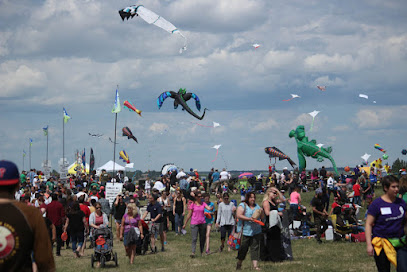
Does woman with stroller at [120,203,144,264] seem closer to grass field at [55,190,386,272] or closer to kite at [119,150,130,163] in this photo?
grass field at [55,190,386,272]

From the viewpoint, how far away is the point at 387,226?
7.42m

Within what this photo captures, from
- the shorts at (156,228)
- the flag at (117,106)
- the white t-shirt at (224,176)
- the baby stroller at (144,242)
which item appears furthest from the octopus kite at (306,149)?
the baby stroller at (144,242)

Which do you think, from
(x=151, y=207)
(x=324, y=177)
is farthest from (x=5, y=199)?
(x=324, y=177)

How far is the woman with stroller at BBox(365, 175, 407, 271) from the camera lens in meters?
7.39

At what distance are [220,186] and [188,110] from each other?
299 inches

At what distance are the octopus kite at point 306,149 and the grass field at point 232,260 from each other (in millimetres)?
23312

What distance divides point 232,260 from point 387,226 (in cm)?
792

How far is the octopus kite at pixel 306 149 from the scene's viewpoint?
41.6 metres

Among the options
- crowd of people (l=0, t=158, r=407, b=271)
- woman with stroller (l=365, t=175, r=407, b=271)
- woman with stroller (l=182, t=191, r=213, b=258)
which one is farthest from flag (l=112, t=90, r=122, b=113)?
woman with stroller (l=365, t=175, r=407, b=271)

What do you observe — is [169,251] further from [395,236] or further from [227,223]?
[395,236]

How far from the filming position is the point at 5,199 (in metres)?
3.82

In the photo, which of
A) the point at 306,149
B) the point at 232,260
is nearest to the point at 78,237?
the point at 232,260

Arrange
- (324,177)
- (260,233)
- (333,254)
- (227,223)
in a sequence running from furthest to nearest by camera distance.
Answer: (324,177) → (227,223) → (333,254) → (260,233)

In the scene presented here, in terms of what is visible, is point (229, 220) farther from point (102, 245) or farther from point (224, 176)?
point (224, 176)
